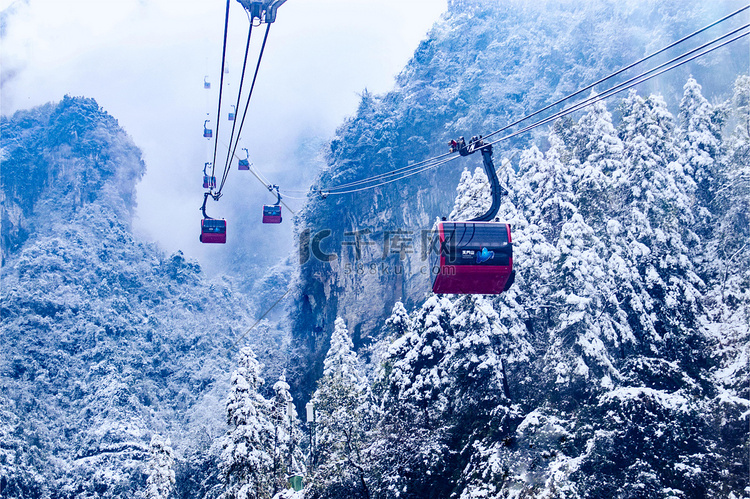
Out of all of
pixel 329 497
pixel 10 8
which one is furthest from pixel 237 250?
pixel 329 497

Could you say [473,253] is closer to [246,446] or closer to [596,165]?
[596,165]

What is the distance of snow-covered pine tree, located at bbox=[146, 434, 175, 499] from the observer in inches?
1502

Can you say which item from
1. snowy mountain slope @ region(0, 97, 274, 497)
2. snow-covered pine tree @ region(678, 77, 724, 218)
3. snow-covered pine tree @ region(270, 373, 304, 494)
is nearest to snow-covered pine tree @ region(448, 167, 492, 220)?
snow-covered pine tree @ region(678, 77, 724, 218)

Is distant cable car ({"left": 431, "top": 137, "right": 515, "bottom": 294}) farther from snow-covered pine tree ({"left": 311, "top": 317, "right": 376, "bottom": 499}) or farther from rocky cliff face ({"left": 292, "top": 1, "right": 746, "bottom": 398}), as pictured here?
rocky cliff face ({"left": 292, "top": 1, "right": 746, "bottom": 398})

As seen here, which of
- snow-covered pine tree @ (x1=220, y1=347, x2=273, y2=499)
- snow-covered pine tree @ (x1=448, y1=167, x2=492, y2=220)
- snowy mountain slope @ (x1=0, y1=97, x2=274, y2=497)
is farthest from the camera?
snowy mountain slope @ (x1=0, y1=97, x2=274, y2=497)

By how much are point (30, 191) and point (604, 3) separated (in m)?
101

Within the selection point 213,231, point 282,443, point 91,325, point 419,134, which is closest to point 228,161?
point 213,231

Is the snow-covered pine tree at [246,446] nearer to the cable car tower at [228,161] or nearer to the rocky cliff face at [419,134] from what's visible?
the cable car tower at [228,161]

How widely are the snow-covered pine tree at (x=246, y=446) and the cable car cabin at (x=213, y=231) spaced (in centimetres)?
787

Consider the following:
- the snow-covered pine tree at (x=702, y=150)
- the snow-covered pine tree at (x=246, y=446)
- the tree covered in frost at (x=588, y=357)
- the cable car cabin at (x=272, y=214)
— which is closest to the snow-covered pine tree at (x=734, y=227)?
the tree covered in frost at (x=588, y=357)

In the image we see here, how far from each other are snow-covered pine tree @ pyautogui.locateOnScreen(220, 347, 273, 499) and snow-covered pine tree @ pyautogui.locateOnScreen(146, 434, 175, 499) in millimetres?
10634

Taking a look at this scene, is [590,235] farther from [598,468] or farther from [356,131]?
[356,131]

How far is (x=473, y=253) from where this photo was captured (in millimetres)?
14656

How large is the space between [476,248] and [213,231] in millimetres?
14130
